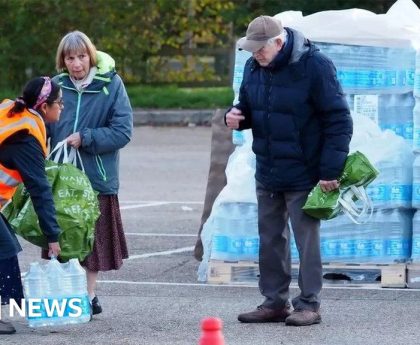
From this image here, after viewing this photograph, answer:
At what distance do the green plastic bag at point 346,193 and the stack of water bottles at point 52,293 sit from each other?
1.40 meters

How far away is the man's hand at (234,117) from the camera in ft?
26.6

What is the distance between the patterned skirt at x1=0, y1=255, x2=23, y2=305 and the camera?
7.77m

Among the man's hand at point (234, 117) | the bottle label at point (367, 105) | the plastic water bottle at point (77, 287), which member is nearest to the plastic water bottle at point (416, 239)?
the bottle label at point (367, 105)

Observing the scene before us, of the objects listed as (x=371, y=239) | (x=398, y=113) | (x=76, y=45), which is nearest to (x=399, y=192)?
(x=371, y=239)

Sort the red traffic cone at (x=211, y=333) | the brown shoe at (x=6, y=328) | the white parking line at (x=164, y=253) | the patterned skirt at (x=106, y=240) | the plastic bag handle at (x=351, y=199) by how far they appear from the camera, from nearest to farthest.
Result: the red traffic cone at (x=211, y=333), the brown shoe at (x=6, y=328), the plastic bag handle at (x=351, y=199), the patterned skirt at (x=106, y=240), the white parking line at (x=164, y=253)

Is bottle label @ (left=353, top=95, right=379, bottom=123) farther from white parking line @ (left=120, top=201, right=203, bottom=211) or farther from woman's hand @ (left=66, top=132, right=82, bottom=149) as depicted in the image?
white parking line @ (left=120, top=201, right=203, bottom=211)

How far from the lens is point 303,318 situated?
314 inches

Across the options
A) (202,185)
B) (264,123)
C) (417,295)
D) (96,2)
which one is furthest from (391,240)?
(96,2)

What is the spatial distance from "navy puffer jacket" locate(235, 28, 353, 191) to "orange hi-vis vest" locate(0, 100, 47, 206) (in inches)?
51.8

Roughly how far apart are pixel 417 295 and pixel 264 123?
6.23ft

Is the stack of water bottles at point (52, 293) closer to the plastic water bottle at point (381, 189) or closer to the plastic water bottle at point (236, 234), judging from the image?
the plastic water bottle at point (236, 234)

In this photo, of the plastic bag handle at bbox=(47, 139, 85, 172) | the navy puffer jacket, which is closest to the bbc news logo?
the plastic bag handle at bbox=(47, 139, 85, 172)

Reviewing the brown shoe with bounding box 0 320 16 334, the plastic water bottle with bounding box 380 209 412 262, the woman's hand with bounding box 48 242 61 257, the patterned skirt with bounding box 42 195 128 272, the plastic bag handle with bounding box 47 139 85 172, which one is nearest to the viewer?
the woman's hand with bounding box 48 242 61 257

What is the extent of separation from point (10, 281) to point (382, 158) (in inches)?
117
